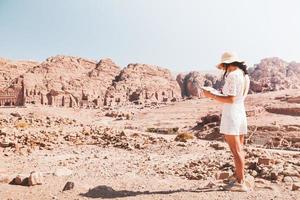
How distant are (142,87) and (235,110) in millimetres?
81308

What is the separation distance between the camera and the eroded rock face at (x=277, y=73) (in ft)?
251

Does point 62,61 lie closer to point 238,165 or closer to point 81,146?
point 81,146

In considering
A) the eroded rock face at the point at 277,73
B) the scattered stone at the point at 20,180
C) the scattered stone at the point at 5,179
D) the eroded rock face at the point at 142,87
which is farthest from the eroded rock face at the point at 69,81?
the scattered stone at the point at 20,180

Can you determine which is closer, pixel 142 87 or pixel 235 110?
pixel 235 110

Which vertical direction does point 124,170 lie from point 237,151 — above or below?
below

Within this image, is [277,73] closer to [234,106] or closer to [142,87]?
[142,87]

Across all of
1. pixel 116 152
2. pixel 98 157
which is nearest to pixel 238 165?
pixel 98 157

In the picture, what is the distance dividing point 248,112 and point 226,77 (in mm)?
29210

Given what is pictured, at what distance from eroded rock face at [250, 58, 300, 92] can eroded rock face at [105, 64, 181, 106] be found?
766 inches

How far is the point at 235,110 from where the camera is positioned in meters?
5.37

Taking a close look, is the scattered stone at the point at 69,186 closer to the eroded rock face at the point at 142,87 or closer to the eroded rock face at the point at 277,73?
the eroded rock face at the point at 277,73

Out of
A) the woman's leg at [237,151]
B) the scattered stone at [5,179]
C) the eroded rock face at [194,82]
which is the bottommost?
the scattered stone at [5,179]

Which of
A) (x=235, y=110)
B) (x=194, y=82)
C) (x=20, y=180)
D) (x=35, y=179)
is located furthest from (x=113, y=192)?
(x=194, y=82)

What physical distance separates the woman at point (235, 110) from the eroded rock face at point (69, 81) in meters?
66.7
